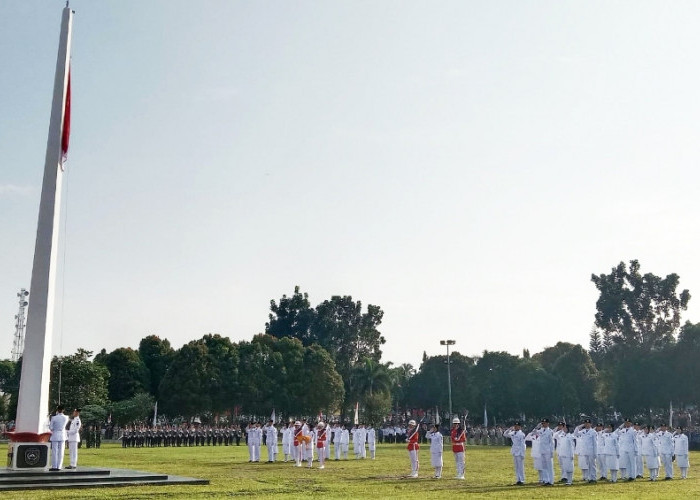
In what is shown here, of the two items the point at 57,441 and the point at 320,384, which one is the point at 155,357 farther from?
the point at 57,441

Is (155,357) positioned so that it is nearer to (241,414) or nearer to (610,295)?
(241,414)

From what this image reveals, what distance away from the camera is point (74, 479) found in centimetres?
1866

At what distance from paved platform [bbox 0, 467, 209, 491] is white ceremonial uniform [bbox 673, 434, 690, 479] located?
15.1 meters

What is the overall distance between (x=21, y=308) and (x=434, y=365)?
5604 centimetres

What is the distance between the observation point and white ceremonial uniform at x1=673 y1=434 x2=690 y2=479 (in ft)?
A: 80.7

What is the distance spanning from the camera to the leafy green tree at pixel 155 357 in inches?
2936

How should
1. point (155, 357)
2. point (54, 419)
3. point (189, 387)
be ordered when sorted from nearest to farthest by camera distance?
point (54, 419) < point (189, 387) < point (155, 357)

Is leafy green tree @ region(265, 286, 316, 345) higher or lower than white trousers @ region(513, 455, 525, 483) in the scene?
higher

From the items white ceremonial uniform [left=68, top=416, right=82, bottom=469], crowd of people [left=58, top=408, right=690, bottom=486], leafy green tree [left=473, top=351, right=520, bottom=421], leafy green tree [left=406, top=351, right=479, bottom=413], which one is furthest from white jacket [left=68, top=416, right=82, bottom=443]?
leafy green tree [left=406, top=351, right=479, bottom=413]

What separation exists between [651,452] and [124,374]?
55.2m

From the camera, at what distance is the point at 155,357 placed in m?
76.1

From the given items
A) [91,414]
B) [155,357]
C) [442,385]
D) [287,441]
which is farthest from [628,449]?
[442,385]

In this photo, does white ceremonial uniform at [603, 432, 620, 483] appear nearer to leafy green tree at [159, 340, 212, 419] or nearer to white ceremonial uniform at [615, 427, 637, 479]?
white ceremonial uniform at [615, 427, 637, 479]

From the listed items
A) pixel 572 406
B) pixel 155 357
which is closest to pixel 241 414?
pixel 155 357
